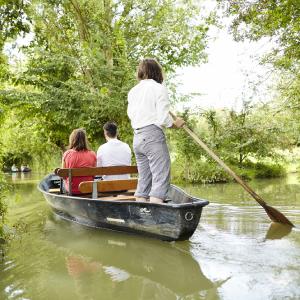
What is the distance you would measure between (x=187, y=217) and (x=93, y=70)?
9546 millimetres

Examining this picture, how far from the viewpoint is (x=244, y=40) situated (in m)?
11.5

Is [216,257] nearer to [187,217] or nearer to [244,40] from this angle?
[187,217]

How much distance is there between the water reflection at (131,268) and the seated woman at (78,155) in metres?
1.17

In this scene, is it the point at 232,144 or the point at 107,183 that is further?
the point at 232,144

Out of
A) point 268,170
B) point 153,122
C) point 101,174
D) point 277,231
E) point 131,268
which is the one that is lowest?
point 131,268

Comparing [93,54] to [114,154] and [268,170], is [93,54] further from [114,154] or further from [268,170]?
[268,170]

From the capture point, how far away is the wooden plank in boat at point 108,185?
6.04 metres

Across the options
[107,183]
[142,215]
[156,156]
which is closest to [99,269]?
[142,215]

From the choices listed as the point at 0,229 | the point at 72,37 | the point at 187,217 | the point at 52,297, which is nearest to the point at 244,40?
the point at 72,37

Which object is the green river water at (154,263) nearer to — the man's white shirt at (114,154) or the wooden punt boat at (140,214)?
the wooden punt boat at (140,214)

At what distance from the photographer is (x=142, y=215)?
206 inches

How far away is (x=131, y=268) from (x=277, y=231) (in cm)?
236

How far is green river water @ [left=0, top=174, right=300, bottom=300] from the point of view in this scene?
3.43 metres

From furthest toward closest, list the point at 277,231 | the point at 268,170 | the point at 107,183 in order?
the point at 268,170
the point at 107,183
the point at 277,231
